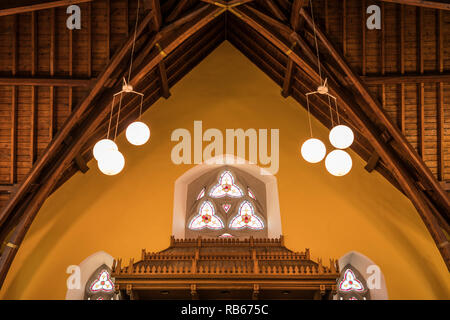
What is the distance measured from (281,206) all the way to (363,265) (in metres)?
2.03

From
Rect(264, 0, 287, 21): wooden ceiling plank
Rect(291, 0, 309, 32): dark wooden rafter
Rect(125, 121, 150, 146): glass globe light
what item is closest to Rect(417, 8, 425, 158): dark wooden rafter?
Rect(291, 0, 309, 32): dark wooden rafter

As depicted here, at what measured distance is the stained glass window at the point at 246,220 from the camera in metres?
11.0

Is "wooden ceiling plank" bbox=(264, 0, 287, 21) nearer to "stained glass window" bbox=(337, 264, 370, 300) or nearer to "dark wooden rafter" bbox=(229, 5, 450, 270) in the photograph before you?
"dark wooden rafter" bbox=(229, 5, 450, 270)

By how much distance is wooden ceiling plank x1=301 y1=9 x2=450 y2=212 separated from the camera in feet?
28.3

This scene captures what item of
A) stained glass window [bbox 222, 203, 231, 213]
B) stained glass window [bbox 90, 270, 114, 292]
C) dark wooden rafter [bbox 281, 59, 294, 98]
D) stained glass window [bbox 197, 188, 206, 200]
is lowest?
stained glass window [bbox 90, 270, 114, 292]

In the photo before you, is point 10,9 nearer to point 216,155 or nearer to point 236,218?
point 216,155

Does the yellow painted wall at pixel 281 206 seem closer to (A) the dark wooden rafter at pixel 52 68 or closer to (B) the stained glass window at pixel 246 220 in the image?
(B) the stained glass window at pixel 246 220

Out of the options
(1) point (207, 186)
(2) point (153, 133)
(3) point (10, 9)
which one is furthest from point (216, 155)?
(3) point (10, 9)

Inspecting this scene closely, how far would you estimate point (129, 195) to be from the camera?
35.2 ft

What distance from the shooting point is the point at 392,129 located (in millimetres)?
8820

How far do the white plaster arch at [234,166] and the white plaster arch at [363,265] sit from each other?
55.8 inches

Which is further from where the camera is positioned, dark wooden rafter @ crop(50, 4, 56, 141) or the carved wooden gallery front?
dark wooden rafter @ crop(50, 4, 56, 141)

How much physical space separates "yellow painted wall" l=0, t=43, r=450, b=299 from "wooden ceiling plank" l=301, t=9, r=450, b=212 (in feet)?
5.23
